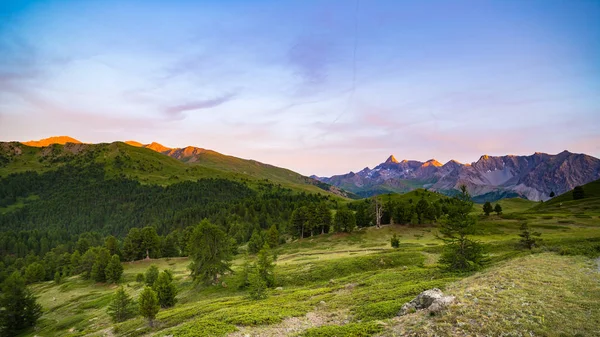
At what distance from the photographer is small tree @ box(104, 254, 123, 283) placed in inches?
3369

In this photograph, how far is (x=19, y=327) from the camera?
61969 mm

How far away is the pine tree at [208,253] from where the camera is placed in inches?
2393

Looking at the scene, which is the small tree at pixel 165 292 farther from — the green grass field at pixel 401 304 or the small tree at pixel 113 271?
the small tree at pixel 113 271

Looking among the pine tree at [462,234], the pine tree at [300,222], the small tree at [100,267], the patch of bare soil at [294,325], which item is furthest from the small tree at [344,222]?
the small tree at [100,267]

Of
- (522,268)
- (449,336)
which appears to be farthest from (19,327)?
(522,268)

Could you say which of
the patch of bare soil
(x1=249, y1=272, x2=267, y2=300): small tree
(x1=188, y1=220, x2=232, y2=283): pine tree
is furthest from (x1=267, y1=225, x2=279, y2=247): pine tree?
the patch of bare soil

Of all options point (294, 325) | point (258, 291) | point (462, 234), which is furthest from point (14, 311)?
point (462, 234)

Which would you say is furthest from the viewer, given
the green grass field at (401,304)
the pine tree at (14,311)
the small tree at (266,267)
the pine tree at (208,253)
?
the pine tree at (14,311)

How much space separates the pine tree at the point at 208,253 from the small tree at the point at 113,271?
4204 centimetres

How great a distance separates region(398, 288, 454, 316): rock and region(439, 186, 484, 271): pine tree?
51.3 ft

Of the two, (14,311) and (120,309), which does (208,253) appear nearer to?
(120,309)

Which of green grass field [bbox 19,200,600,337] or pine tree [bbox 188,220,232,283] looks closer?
green grass field [bbox 19,200,600,337]

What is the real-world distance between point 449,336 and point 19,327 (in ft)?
303

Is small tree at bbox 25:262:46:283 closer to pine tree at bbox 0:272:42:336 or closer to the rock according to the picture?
pine tree at bbox 0:272:42:336
